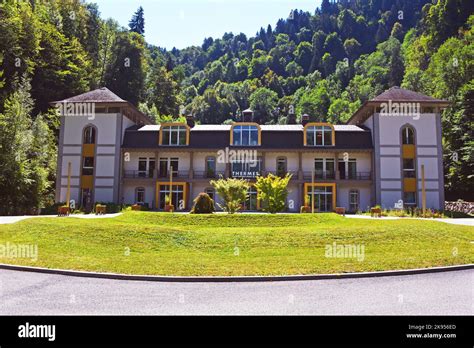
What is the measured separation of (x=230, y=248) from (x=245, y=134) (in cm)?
2694

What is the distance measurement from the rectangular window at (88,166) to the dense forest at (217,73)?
3.58 metres

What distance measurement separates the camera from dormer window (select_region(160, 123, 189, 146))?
41344 millimetres

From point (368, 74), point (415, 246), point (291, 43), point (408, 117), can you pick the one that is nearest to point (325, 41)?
point (291, 43)

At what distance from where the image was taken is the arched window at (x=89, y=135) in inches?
1586

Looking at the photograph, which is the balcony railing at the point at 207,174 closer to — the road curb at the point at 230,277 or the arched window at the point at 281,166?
the arched window at the point at 281,166

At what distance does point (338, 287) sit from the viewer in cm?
940

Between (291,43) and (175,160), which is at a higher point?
(291,43)

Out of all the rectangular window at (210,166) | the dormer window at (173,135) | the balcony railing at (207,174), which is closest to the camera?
the balcony railing at (207,174)

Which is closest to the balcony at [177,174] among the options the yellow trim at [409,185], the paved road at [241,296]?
the yellow trim at [409,185]

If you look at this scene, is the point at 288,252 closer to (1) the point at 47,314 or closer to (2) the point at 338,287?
(2) the point at 338,287

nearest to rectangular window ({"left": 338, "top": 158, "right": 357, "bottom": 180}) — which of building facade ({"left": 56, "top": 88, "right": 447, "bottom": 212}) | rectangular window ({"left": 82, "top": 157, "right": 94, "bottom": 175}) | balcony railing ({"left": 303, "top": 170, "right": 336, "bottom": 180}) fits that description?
building facade ({"left": 56, "top": 88, "right": 447, "bottom": 212})

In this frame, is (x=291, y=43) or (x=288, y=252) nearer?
(x=288, y=252)

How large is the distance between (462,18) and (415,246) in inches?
3058

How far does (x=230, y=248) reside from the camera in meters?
15.3
